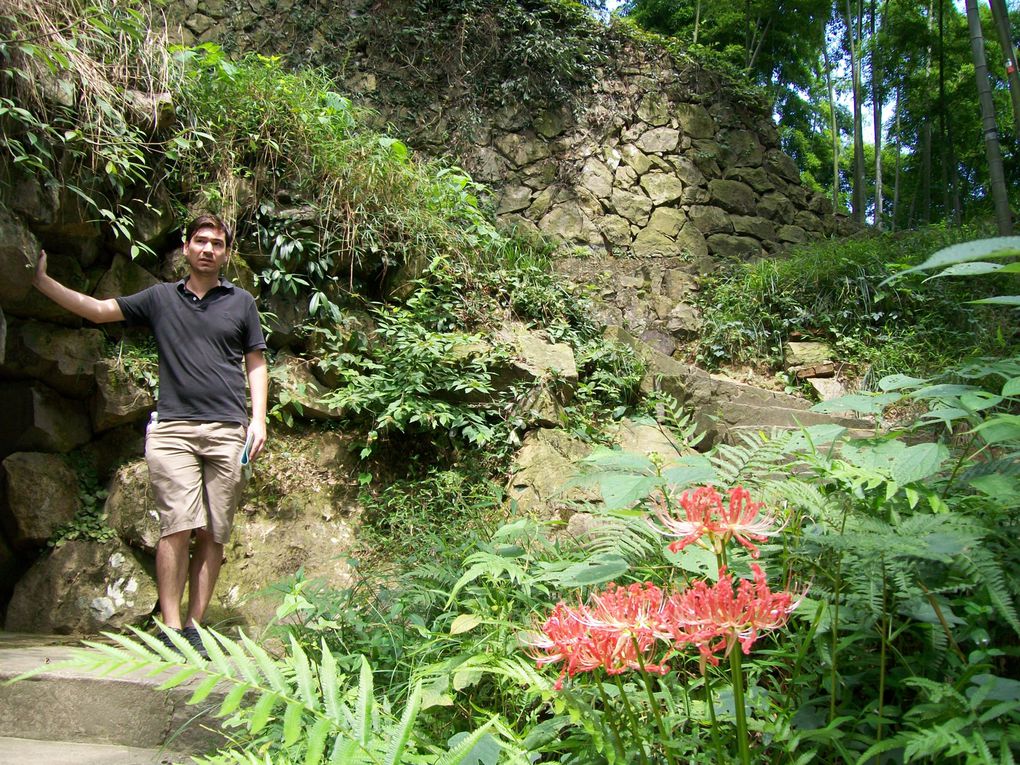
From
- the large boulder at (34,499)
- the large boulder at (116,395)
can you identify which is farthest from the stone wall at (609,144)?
the large boulder at (34,499)

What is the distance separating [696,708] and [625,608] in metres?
0.46

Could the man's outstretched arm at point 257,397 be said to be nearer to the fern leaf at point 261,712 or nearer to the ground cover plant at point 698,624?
the ground cover plant at point 698,624

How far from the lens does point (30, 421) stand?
10.8ft

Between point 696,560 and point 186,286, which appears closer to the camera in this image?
point 696,560

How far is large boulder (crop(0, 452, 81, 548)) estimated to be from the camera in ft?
10.4

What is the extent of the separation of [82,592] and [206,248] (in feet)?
6.01

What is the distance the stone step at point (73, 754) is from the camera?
1607mm

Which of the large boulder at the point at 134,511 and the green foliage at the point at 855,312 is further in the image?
the green foliage at the point at 855,312

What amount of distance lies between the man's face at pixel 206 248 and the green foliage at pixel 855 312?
14.3 ft

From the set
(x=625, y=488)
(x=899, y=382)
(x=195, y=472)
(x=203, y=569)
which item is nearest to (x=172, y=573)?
(x=203, y=569)

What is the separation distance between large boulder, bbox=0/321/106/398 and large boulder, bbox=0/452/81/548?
1.32 ft

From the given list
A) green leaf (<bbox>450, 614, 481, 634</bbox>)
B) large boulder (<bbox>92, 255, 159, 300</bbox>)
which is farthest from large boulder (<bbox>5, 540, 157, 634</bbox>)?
green leaf (<bbox>450, 614, 481, 634</bbox>)

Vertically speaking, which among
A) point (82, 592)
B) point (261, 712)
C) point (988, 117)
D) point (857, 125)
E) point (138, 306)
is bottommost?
point (82, 592)

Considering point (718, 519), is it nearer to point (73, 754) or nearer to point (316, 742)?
point (316, 742)
